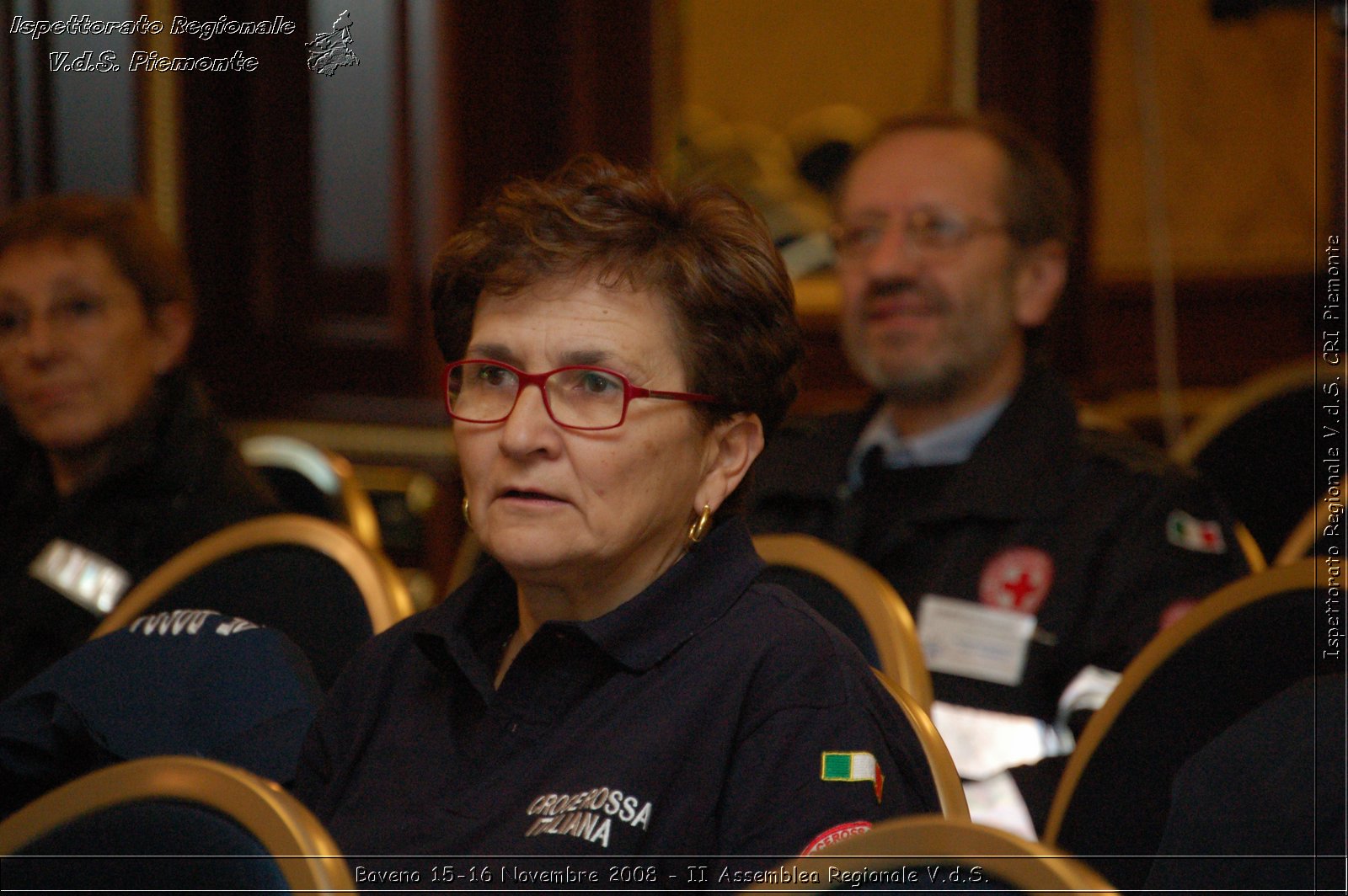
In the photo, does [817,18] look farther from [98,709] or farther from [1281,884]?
[1281,884]

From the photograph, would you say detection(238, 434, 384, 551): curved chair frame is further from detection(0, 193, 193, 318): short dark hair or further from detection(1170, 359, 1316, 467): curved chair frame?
detection(1170, 359, 1316, 467): curved chair frame

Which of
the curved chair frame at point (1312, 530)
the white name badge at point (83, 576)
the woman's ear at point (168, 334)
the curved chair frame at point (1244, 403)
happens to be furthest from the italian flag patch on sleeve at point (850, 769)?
the curved chair frame at point (1244, 403)

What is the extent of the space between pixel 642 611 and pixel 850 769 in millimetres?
238

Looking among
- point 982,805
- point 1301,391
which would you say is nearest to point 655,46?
point 1301,391

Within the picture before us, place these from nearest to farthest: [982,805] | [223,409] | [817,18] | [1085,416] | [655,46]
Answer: [982,805] < [1085,416] < [655,46] < [223,409] < [817,18]

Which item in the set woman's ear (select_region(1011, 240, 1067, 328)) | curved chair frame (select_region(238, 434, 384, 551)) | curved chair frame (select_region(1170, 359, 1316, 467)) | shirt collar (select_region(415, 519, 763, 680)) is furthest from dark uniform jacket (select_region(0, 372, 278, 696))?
curved chair frame (select_region(1170, 359, 1316, 467))

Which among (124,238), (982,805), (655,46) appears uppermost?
(655,46)

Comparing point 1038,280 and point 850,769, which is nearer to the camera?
point 850,769

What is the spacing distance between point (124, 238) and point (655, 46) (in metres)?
1.38

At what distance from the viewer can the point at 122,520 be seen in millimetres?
2260

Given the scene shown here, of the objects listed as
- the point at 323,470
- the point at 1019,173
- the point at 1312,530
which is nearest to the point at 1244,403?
the point at 1019,173

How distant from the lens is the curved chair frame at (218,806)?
95 cm

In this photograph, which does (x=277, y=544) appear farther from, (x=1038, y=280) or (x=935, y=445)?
(x=1038, y=280)

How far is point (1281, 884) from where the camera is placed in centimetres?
100
